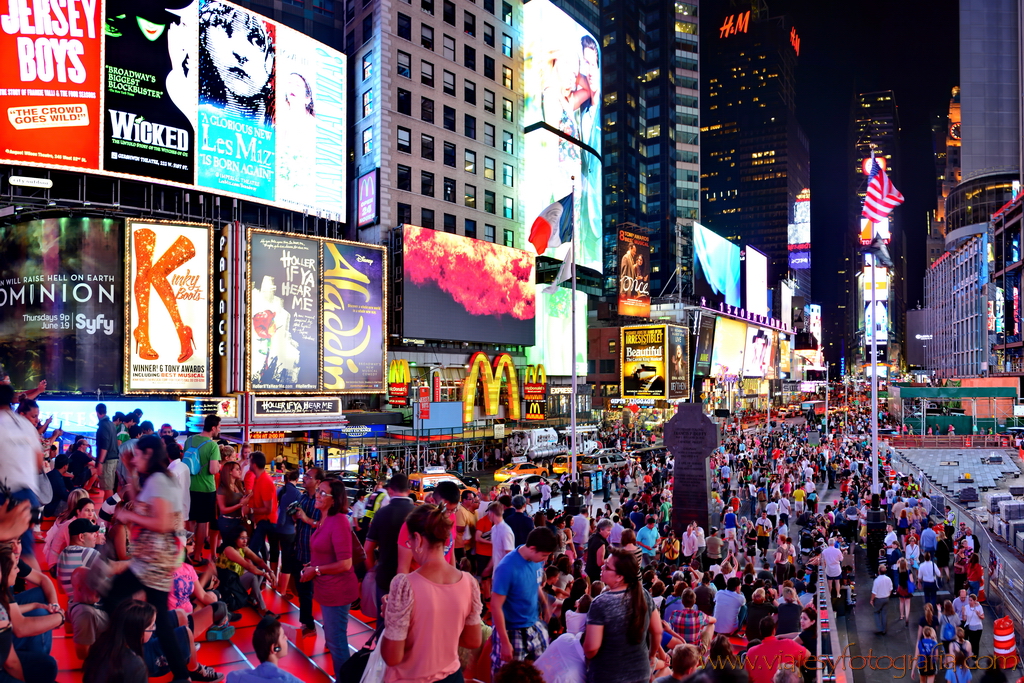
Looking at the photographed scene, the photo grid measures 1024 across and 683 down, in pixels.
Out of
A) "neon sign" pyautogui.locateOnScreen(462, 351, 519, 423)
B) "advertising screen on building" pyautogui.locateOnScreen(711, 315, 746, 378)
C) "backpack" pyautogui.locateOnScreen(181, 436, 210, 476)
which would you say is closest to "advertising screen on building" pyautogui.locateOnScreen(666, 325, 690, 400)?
"advertising screen on building" pyautogui.locateOnScreen(711, 315, 746, 378)

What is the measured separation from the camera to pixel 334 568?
6.11 metres

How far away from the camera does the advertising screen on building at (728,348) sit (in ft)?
272

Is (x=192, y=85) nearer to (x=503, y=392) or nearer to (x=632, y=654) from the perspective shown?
(x=503, y=392)

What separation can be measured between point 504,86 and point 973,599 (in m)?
45.0

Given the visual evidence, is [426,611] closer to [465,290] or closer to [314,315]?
[314,315]

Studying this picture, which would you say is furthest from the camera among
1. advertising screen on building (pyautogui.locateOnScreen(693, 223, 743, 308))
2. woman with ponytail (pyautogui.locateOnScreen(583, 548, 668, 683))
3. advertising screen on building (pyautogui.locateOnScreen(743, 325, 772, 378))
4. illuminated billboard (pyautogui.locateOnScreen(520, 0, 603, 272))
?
advertising screen on building (pyautogui.locateOnScreen(743, 325, 772, 378))

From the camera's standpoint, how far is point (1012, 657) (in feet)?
38.4

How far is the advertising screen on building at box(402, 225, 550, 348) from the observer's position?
41000 mm

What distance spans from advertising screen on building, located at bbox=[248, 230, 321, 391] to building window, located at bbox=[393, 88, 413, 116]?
11.5 metres

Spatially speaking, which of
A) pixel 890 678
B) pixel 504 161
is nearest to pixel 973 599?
pixel 890 678

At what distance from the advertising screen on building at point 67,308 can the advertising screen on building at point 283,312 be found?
229 inches

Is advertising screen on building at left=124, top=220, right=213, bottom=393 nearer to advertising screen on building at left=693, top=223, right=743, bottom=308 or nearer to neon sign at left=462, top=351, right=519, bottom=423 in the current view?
neon sign at left=462, top=351, right=519, bottom=423

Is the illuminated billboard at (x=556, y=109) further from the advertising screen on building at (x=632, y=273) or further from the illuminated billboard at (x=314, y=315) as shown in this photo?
the illuminated billboard at (x=314, y=315)

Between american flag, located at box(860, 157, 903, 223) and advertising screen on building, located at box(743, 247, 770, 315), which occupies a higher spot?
advertising screen on building, located at box(743, 247, 770, 315)
